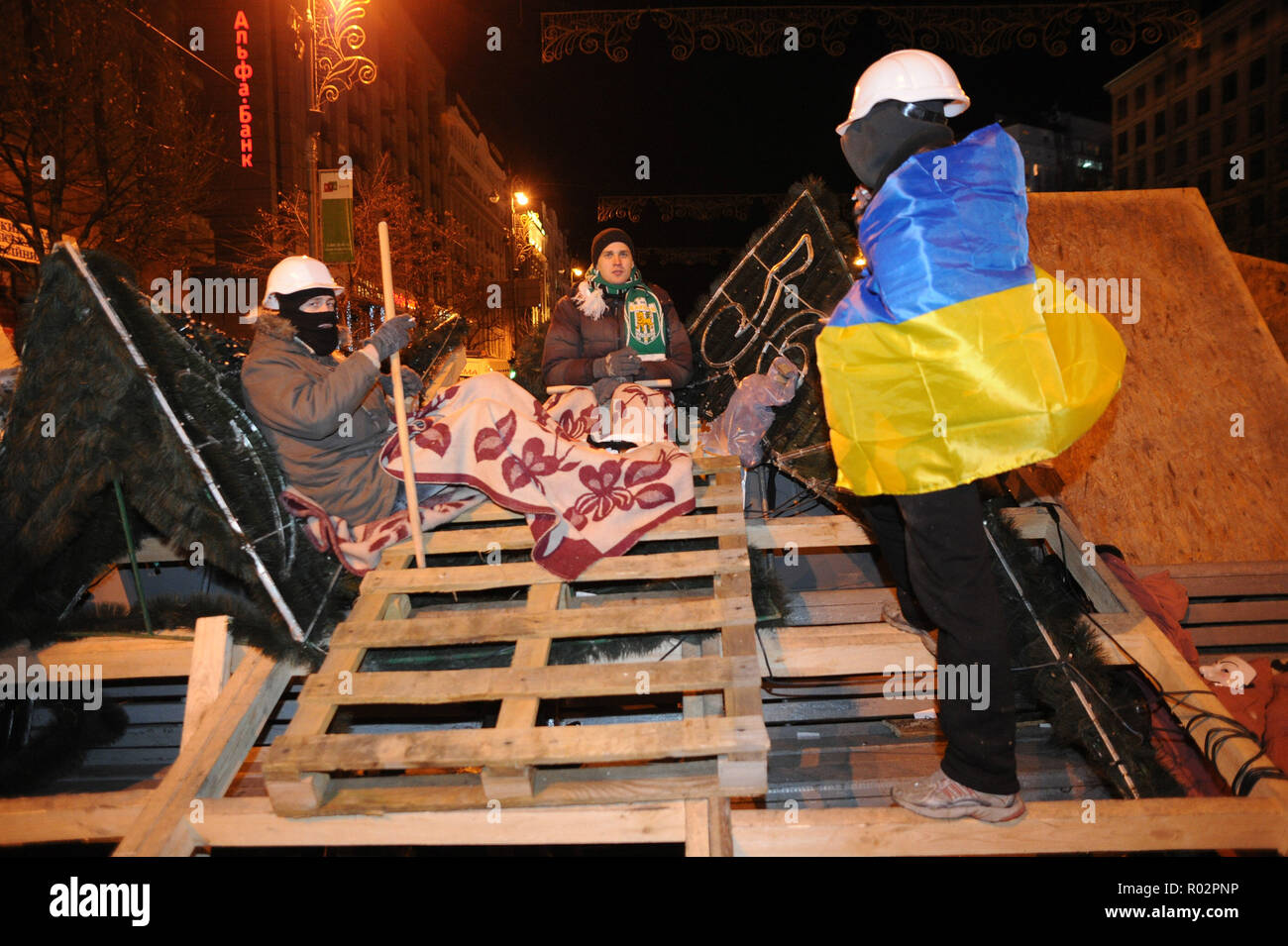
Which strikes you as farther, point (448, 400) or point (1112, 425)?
point (1112, 425)

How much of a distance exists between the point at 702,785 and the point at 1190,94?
58677mm

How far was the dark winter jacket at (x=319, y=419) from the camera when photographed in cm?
329

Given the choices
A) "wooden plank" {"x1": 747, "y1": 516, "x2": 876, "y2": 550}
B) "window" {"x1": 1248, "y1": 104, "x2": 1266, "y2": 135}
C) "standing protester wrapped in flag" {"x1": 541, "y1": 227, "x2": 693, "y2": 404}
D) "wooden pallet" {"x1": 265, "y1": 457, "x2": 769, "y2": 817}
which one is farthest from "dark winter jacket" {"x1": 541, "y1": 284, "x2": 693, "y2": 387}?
"window" {"x1": 1248, "y1": 104, "x2": 1266, "y2": 135}

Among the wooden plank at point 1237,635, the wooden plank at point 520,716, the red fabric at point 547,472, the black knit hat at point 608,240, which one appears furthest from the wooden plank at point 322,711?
the wooden plank at point 1237,635

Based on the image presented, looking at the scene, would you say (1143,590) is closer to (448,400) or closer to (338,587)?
(448,400)

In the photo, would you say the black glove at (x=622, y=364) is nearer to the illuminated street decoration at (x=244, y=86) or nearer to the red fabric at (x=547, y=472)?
the red fabric at (x=547, y=472)

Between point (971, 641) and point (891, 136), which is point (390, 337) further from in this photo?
point (971, 641)

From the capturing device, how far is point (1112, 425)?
516cm

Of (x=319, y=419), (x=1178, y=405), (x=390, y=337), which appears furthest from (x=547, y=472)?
(x=1178, y=405)

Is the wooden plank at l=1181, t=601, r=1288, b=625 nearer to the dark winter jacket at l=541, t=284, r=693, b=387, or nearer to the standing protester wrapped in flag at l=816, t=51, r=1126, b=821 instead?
the standing protester wrapped in flag at l=816, t=51, r=1126, b=821

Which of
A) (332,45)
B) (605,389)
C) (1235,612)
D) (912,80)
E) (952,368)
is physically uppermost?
(332,45)

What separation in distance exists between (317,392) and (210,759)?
58.2 inches

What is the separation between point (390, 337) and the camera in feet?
10.9
